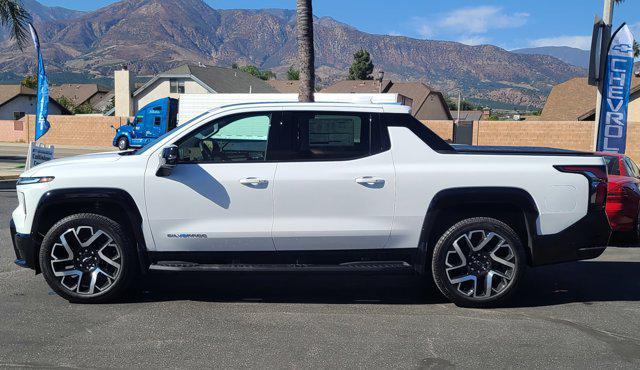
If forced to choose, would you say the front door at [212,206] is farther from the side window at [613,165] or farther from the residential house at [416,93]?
the residential house at [416,93]

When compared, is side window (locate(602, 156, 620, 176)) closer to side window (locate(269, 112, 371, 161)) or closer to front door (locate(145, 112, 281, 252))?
side window (locate(269, 112, 371, 161))

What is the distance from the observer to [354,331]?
5602mm

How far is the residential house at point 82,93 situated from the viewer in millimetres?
87812

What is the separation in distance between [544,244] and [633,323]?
1032mm

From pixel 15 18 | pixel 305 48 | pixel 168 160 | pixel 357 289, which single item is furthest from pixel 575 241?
pixel 15 18

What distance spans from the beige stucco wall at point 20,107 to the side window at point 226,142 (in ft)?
186

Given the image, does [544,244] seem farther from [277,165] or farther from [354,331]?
[277,165]

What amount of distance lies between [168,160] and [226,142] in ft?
1.99

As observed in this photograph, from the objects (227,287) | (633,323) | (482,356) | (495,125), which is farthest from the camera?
(495,125)

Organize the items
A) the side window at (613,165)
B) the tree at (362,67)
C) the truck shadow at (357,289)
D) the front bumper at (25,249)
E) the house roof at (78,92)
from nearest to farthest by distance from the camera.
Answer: the front bumper at (25,249) < the truck shadow at (357,289) < the side window at (613,165) < the tree at (362,67) < the house roof at (78,92)

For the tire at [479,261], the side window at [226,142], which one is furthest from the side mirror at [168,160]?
the tire at [479,261]

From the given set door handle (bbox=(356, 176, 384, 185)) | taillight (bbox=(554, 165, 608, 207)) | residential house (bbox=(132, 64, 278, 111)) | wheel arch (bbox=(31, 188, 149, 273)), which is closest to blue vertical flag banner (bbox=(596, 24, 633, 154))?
taillight (bbox=(554, 165, 608, 207))

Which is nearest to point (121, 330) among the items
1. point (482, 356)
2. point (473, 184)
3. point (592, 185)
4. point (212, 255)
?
point (212, 255)

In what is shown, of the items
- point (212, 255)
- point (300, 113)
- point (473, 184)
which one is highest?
point (300, 113)
